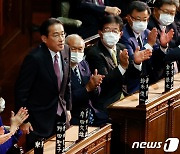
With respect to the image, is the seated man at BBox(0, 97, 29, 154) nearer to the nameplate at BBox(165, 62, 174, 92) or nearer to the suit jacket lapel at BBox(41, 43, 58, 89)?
the suit jacket lapel at BBox(41, 43, 58, 89)

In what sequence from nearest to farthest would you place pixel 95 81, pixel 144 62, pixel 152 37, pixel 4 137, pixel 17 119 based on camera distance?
pixel 4 137
pixel 17 119
pixel 95 81
pixel 152 37
pixel 144 62

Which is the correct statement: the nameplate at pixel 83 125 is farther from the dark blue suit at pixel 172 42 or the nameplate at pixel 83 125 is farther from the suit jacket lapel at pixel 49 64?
the dark blue suit at pixel 172 42

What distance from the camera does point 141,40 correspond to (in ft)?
20.7

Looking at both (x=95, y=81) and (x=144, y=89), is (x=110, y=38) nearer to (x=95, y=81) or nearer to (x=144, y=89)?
(x=95, y=81)

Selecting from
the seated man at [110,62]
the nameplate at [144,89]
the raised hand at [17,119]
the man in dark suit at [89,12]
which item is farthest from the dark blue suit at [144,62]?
the raised hand at [17,119]

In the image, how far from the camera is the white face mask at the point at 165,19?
6.61m

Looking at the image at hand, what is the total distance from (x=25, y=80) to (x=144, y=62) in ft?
4.98

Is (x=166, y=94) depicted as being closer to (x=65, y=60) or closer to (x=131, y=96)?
(x=131, y=96)

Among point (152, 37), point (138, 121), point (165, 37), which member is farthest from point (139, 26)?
point (138, 121)

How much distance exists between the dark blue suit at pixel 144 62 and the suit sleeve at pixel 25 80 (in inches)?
46.3

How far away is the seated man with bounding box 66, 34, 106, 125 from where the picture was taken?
552 centimetres

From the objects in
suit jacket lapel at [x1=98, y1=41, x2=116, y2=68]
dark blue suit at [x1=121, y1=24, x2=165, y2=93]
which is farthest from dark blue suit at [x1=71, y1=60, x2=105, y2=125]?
dark blue suit at [x1=121, y1=24, x2=165, y2=93]

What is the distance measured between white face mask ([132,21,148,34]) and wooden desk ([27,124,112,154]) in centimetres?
140

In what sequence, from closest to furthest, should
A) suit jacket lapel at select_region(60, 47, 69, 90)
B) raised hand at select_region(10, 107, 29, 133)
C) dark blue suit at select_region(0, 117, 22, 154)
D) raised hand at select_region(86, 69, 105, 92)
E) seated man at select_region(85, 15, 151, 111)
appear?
raised hand at select_region(10, 107, 29, 133) → dark blue suit at select_region(0, 117, 22, 154) → suit jacket lapel at select_region(60, 47, 69, 90) → raised hand at select_region(86, 69, 105, 92) → seated man at select_region(85, 15, 151, 111)
